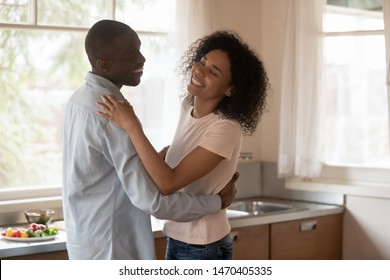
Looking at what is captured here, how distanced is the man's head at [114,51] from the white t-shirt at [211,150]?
0.91 feet

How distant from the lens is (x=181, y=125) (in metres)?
2.48

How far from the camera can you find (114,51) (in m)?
2.23

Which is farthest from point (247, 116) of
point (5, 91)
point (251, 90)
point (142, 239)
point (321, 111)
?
point (321, 111)

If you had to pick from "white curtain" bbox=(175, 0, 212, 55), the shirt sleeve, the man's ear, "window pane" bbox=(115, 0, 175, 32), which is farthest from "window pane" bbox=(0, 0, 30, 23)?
the shirt sleeve

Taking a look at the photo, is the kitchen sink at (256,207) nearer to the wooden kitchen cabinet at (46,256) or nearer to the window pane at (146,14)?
the window pane at (146,14)

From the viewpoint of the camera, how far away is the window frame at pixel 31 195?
11.6ft

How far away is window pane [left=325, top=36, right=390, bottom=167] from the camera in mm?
4188

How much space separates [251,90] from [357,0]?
2031mm

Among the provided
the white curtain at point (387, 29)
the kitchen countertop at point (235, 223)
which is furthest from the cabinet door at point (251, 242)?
the white curtain at point (387, 29)

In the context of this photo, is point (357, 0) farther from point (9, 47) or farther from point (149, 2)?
point (9, 47)

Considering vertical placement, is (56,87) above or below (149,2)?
below

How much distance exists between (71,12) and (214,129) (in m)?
1.67

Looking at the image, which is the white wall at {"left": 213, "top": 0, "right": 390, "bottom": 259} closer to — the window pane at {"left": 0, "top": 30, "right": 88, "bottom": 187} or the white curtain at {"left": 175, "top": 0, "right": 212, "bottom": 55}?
the white curtain at {"left": 175, "top": 0, "right": 212, "bottom": 55}

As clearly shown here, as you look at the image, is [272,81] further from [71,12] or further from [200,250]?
[200,250]
